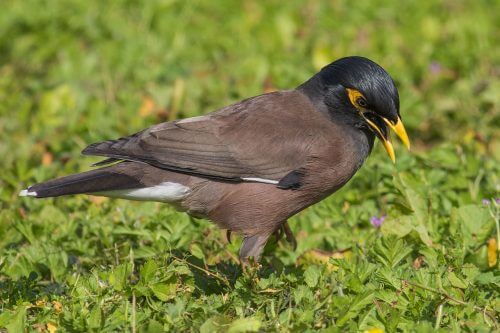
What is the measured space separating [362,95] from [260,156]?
76cm

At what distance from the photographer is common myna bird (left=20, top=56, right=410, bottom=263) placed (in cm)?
567

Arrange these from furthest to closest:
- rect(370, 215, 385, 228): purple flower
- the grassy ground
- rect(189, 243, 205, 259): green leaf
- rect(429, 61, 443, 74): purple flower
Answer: rect(429, 61, 443, 74): purple flower → rect(370, 215, 385, 228): purple flower → rect(189, 243, 205, 259): green leaf → the grassy ground

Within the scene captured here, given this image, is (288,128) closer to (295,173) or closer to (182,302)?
(295,173)

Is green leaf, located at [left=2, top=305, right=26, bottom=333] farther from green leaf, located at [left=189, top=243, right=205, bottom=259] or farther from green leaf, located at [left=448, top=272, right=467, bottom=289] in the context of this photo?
green leaf, located at [left=448, top=272, right=467, bottom=289]

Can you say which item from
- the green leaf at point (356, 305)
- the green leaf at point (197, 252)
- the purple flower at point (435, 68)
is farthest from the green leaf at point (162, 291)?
the purple flower at point (435, 68)

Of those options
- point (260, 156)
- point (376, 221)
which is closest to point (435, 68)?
point (376, 221)

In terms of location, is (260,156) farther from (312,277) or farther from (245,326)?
(245,326)

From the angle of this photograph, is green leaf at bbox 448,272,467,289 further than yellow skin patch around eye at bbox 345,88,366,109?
No

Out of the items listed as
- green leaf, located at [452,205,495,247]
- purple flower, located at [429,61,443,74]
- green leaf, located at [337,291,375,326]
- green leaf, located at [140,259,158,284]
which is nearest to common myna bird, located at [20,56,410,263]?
green leaf, located at [452,205,495,247]

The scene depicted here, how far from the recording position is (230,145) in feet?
19.2

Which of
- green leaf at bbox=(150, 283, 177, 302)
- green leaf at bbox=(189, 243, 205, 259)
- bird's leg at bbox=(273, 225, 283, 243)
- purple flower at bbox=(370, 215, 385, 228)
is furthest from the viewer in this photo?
bird's leg at bbox=(273, 225, 283, 243)

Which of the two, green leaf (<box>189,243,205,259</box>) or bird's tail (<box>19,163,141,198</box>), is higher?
bird's tail (<box>19,163,141,198</box>)

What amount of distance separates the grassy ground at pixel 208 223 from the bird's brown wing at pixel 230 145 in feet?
1.69

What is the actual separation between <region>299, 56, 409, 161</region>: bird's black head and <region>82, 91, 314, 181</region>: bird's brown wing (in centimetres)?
21
